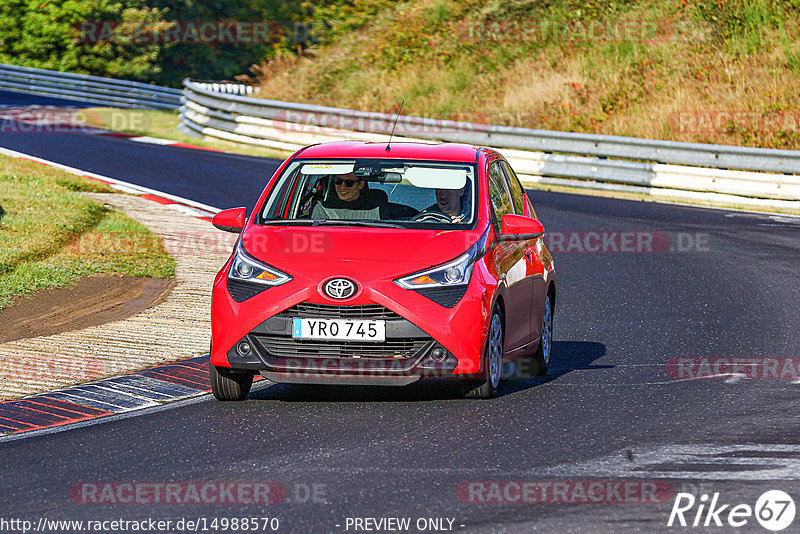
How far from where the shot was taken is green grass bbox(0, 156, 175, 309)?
42.0ft

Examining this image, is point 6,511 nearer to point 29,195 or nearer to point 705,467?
point 705,467

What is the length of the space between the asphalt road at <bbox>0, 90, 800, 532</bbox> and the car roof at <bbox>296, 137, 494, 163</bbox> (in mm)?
1657

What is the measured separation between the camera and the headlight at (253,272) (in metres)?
8.09

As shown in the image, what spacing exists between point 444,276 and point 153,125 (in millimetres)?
26036

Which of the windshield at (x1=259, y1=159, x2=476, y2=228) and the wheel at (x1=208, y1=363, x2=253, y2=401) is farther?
the windshield at (x1=259, y1=159, x2=476, y2=228)

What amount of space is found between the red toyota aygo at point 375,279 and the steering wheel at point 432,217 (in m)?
0.01

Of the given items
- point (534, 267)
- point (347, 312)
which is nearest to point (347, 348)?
point (347, 312)

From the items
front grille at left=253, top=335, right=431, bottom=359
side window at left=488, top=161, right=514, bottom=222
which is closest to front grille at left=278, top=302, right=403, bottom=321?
front grille at left=253, top=335, right=431, bottom=359

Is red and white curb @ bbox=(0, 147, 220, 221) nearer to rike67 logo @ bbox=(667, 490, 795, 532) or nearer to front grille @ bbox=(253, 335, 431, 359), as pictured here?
front grille @ bbox=(253, 335, 431, 359)

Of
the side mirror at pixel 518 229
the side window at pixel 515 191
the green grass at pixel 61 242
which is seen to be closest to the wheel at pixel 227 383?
the side mirror at pixel 518 229

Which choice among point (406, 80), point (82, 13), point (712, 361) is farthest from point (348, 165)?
point (82, 13)

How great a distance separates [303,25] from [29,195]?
3376 cm

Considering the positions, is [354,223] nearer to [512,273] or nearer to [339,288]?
[339,288]

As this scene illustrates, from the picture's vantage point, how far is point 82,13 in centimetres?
4406
